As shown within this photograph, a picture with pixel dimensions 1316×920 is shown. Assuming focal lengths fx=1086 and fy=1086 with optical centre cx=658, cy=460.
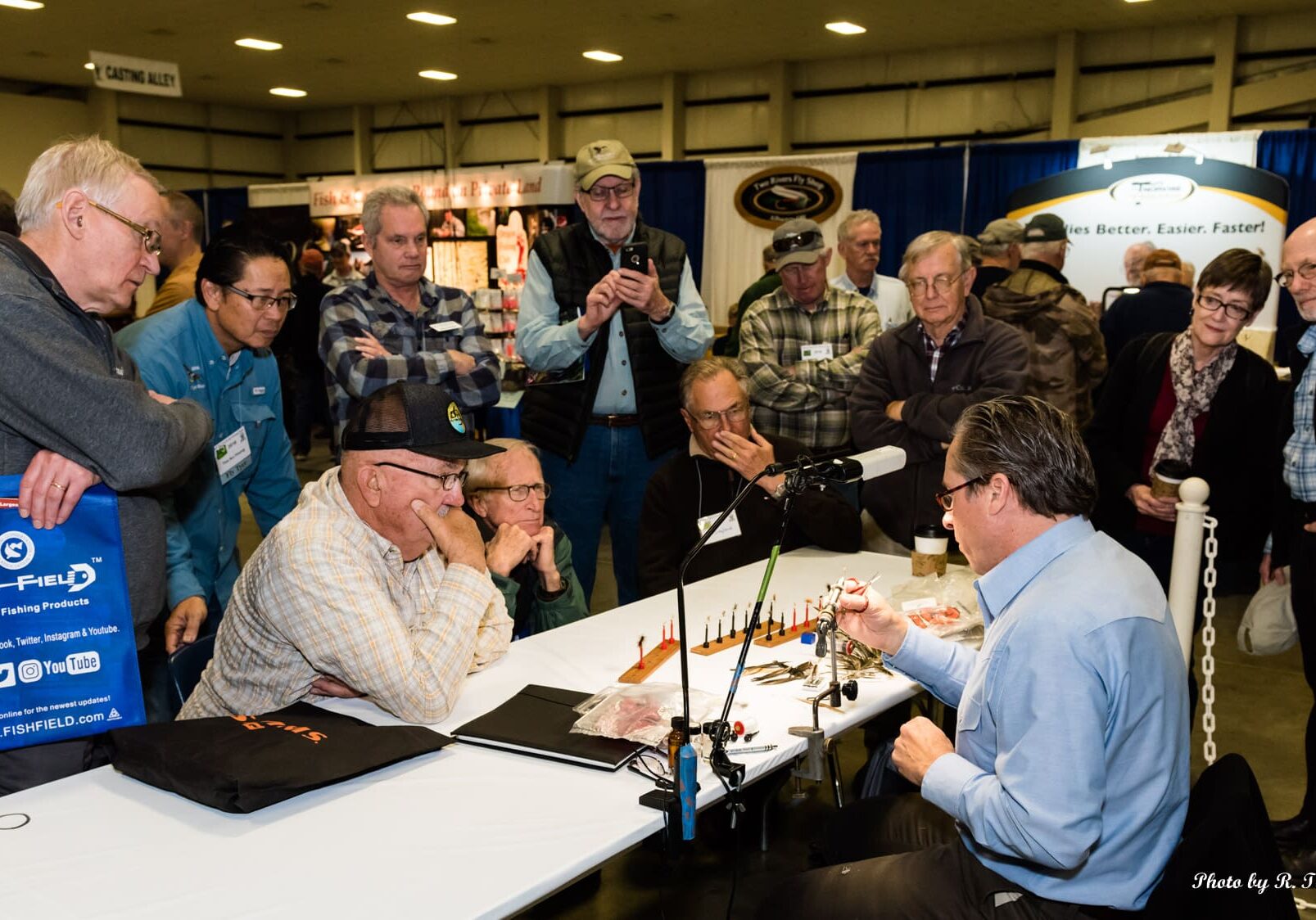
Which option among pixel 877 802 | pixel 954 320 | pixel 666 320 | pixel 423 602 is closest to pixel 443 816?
pixel 423 602

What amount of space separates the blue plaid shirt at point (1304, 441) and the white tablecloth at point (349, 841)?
1686 millimetres

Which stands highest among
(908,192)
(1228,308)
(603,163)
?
→ (908,192)

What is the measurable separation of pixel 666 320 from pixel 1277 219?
652cm

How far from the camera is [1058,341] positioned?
13.9ft

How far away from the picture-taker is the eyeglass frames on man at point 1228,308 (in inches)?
127

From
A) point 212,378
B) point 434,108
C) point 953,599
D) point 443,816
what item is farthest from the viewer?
point 434,108

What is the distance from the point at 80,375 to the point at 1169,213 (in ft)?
26.7

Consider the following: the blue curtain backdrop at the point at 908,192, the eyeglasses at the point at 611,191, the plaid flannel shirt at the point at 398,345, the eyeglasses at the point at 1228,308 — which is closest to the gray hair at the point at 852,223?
the eyeglasses at the point at 611,191

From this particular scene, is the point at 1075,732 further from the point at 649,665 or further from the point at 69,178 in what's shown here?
the point at 69,178

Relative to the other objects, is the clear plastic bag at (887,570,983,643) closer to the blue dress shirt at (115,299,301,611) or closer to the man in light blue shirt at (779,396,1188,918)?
the man in light blue shirt at (779,396,1188,918)

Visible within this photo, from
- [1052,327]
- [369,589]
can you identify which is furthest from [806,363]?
[369,589]

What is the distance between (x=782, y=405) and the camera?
165 inches

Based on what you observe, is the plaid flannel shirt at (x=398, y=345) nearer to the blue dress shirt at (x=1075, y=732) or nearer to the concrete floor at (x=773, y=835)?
the concrete floor at (x=773, y=835)

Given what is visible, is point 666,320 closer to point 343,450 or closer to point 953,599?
point 953,599
